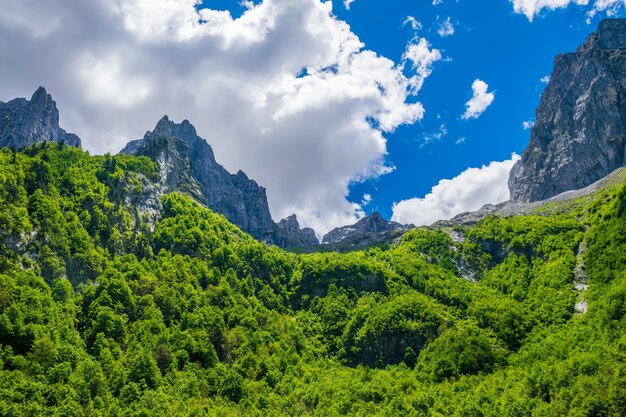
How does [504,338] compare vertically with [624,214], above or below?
below

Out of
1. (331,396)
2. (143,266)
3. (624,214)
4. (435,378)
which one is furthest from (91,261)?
(624,214)

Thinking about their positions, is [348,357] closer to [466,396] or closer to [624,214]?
[466,396]

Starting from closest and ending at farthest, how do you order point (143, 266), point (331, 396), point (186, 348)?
point (331, 396) < point (186, 348) < point (143, 266)

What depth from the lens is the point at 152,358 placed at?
126688 millimetres

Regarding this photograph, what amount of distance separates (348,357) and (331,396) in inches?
2299

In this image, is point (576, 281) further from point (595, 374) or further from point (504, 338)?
point (595, 374)

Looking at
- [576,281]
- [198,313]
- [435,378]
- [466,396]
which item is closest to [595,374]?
[466,396]

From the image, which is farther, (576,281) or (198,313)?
(576,281)

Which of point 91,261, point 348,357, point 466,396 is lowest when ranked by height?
point 466,396

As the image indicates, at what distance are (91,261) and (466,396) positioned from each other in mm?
130011

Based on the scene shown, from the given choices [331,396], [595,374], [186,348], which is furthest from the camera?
[186,348]

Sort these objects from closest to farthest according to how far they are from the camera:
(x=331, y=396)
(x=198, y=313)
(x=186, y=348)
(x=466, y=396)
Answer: (x=466, y=396)
(x=331, y=396)
(x=186, y=348)
(x=198, y=313)

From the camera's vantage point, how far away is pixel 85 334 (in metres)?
136

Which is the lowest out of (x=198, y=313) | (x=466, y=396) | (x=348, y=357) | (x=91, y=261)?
(x=466, y=396)
